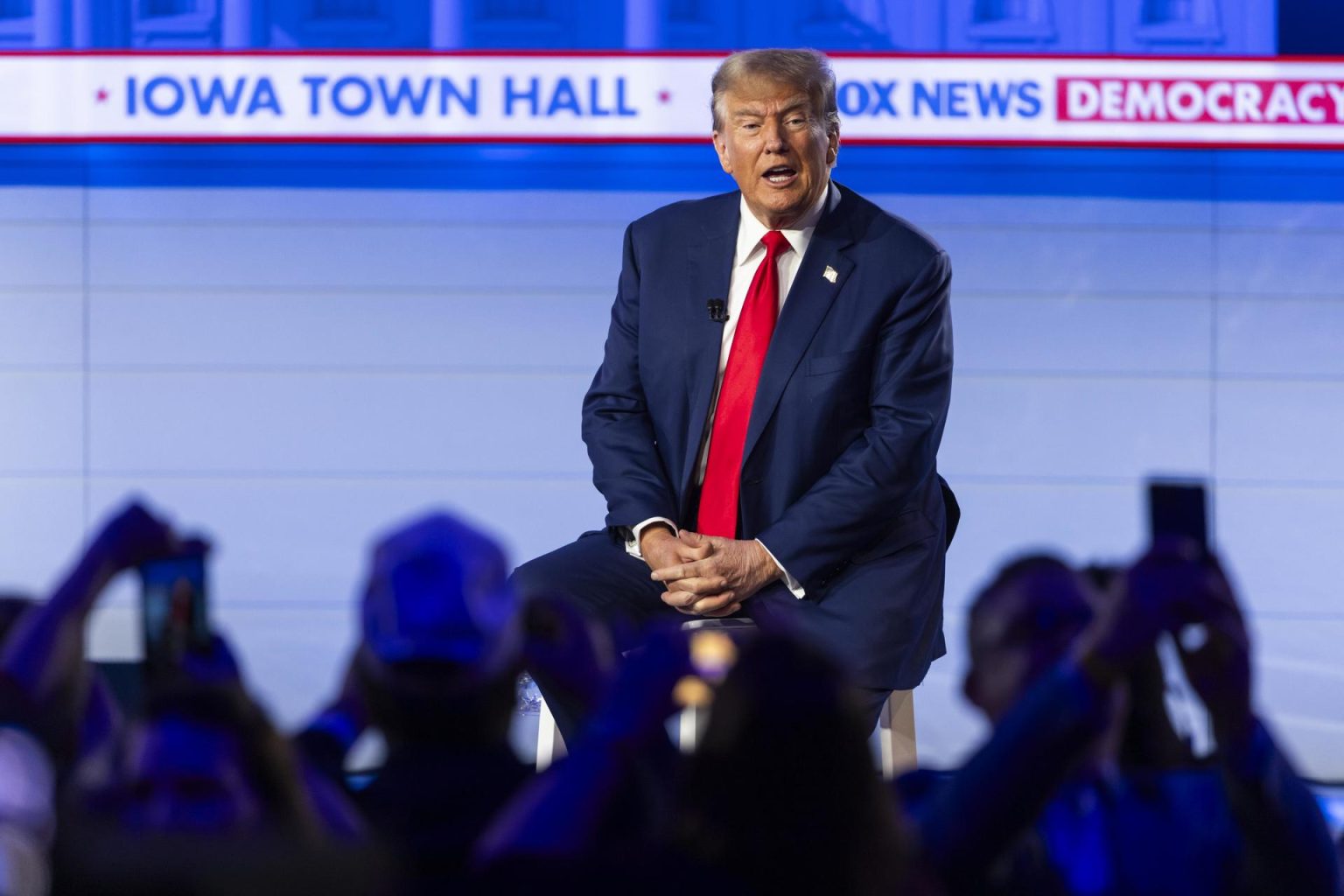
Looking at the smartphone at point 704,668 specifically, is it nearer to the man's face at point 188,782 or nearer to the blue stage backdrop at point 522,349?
the man's face at point 188,782

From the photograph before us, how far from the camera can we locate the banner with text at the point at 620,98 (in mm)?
3877

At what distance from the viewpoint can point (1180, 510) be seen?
3.07ft

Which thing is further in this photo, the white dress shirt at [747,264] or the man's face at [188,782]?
the white dress shirt at [747,264]

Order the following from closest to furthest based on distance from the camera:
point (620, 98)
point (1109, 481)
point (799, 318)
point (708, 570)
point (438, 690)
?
point (438, 690)
point (708, 570)
point (799, 318)
point (620, 98)
point (1109, 481)

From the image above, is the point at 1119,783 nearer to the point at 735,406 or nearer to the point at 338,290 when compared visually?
the point at 735,406

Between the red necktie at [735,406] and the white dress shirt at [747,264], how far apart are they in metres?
0.01

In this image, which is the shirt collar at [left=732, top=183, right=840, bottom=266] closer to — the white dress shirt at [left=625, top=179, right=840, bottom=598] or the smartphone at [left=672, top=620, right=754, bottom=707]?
the white dress shirt at [left=625, top=179, right=840, bottom=598]

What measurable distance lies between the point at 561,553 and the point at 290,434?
2.20 m

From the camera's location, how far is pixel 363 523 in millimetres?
4426

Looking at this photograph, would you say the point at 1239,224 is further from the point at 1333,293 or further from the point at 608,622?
the point at 608,622

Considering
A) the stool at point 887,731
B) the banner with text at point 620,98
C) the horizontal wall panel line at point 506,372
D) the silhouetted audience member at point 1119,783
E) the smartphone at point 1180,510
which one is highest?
the banner with text at point 620,98

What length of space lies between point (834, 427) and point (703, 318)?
0.28 meters

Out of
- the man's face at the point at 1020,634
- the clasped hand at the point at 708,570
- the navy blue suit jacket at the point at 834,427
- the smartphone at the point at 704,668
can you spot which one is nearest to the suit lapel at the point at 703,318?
the navy blue suit jacket at the point at 834,427

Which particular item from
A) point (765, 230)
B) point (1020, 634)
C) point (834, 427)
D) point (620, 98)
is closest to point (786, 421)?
point (834, 427)
